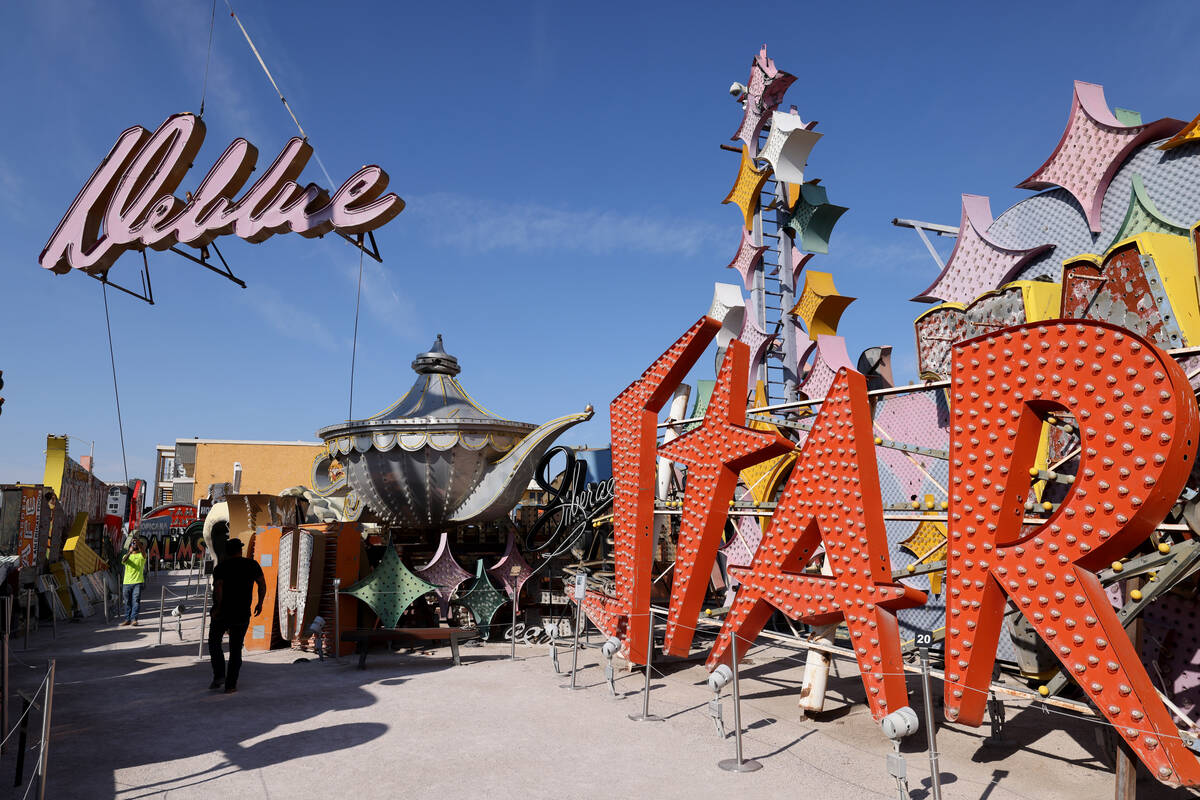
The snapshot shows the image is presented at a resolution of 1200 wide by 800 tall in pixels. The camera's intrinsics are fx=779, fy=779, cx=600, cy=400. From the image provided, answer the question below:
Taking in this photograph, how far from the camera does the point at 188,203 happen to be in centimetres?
1009

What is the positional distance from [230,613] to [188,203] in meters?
5.28

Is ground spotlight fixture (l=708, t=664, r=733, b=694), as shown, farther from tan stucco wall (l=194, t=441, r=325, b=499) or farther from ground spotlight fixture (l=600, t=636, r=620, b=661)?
tan stucco wall (l=194, t=441, r=325, b=499)

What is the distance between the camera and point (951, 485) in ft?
19.1

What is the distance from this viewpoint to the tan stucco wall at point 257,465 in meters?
48.1

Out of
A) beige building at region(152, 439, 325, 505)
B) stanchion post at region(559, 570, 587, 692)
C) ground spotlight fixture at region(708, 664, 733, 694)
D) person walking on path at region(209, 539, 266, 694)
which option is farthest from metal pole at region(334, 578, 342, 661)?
beige building at region(152, 439, 325, 505)

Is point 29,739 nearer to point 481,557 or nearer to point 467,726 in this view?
point 467,726

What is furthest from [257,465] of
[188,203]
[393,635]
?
[393,635]

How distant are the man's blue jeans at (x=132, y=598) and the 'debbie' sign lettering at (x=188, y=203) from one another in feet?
23.6

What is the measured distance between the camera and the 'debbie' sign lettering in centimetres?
949

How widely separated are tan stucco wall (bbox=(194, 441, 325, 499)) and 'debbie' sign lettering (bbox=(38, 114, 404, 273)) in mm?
39196

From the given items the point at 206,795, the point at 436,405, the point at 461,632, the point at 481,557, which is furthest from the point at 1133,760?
the point at 436,405

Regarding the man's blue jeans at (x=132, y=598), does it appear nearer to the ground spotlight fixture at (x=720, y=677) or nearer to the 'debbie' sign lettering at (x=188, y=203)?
the 'debbie' sign lettering at (x=188, y=203)

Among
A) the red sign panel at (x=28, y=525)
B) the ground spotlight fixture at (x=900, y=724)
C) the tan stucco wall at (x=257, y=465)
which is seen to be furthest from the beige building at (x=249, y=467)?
the ground spotlight fixture at (x=900, y=724)

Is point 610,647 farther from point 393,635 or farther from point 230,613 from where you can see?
point 230,613
